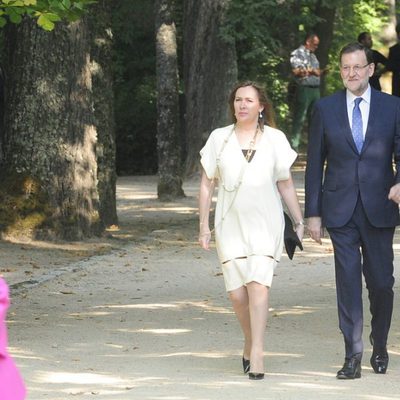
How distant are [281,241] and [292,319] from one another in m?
2.56

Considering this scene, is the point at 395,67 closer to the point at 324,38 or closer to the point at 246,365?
the point at 324,38

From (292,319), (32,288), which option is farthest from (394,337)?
(32,288)

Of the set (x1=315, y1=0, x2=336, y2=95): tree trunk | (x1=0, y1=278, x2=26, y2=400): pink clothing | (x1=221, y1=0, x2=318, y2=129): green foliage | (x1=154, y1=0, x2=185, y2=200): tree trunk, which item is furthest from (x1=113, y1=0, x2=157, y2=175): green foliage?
(x1=0, y1=278, x2=26, y2=400): pink clothing

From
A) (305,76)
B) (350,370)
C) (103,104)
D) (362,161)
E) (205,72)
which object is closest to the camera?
(350,370)

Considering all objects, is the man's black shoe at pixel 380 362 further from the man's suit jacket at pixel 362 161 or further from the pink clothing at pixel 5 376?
the pink clothing at pixel 5 376

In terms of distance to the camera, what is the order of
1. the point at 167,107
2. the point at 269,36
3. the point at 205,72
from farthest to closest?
the point at 269,36
the point at 205,72
the point at 167,107

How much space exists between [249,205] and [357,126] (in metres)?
0.79

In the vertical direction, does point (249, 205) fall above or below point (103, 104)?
below

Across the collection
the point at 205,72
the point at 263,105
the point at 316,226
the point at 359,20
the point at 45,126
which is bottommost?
the point at 316,226

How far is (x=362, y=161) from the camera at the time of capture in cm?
896

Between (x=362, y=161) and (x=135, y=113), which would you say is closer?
(x=362, y=161)

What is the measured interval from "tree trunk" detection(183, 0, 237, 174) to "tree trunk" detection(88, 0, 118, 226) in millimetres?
7272

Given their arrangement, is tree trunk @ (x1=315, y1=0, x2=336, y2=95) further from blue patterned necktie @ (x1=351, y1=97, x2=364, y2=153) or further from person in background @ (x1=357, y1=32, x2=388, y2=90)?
blue patterned necktie @ (x1=351, y1=97, x2=364, y2=153)

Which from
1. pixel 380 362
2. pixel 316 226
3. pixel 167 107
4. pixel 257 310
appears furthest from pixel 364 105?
pixel 167 107
